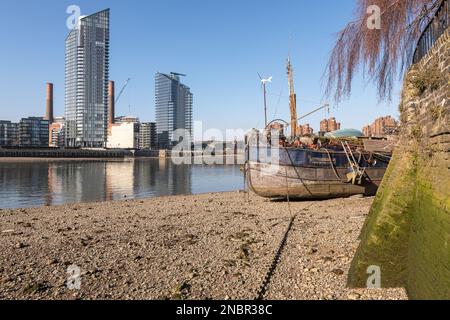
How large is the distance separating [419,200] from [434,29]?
116 inches

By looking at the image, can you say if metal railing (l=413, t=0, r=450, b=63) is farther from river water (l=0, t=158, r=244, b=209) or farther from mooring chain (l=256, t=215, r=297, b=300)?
river water (l=0, t=158, r=244, b=209)

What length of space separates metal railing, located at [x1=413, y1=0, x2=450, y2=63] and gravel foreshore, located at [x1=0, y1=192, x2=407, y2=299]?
4.42 meters

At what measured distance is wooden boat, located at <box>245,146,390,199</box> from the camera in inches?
819

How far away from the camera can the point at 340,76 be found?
8.81 m

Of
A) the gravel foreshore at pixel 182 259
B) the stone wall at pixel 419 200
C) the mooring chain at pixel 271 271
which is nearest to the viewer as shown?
the stone wall at pixel 419 200

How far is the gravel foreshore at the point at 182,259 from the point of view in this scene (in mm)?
6754

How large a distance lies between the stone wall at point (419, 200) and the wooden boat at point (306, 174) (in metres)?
13.0

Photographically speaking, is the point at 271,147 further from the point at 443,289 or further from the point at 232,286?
the point at 443,289

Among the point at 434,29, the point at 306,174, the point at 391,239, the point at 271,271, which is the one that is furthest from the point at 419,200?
the point at 306,174

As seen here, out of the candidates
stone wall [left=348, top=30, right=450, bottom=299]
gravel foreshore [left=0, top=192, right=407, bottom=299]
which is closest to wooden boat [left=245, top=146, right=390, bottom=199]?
gravel foreshore [left=0, top=192, right=407, bottom=299]

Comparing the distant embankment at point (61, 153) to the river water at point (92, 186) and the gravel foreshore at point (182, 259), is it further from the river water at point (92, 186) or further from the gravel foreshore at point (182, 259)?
the gravel foreshore at point (182, 259)

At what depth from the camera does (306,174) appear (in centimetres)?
2094

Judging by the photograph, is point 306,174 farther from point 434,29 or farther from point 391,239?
point 434,29

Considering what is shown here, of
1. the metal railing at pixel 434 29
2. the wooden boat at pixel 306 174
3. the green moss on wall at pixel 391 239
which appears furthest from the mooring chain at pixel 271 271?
the wooden boat at pixel 306 174
